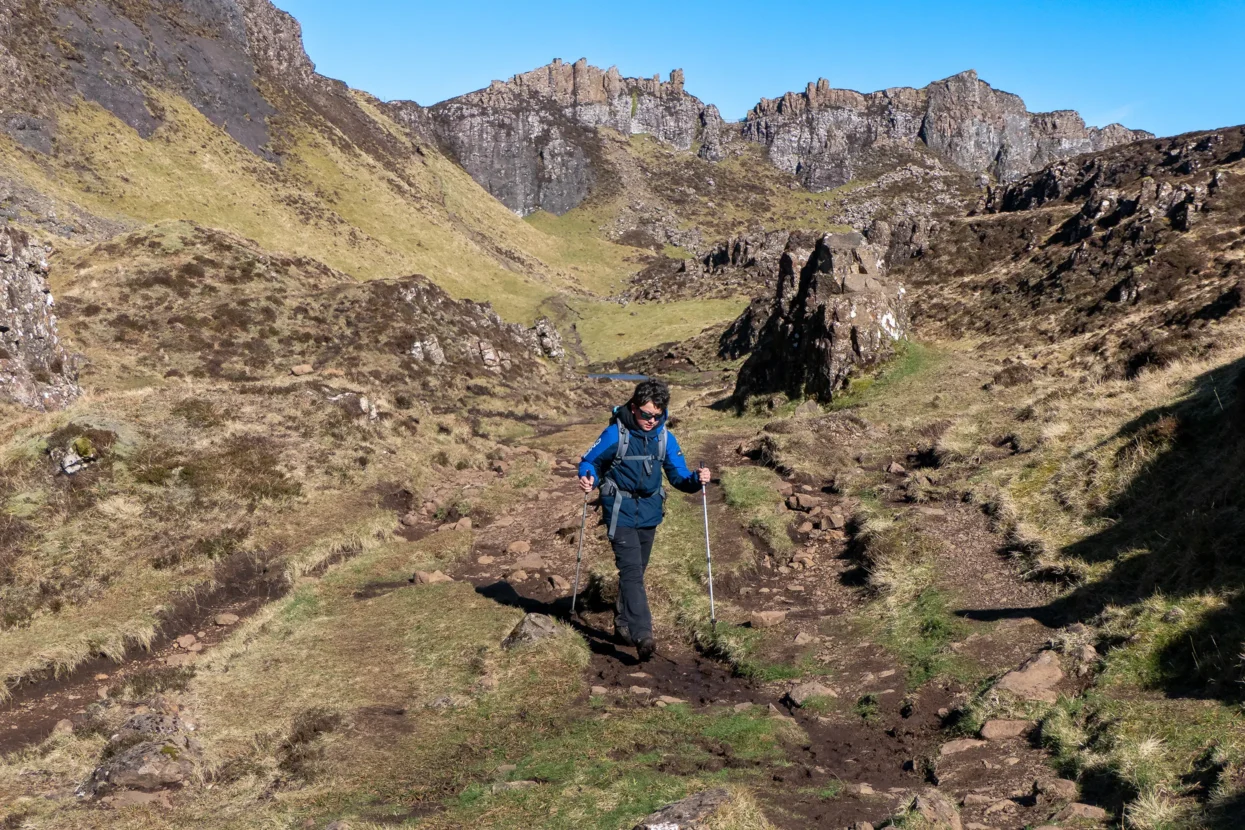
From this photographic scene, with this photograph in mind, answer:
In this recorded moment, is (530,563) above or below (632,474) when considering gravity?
below

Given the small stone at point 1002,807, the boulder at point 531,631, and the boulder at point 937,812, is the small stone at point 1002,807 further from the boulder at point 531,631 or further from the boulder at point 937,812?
the boulder at point 531,631

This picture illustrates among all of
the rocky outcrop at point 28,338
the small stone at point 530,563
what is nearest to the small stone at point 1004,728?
the small stone at point 530,563

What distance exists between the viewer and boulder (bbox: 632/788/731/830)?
5.89 meters

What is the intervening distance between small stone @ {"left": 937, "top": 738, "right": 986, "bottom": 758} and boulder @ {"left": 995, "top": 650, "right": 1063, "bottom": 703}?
888mm

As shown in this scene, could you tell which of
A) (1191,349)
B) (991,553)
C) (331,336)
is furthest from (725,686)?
(331,336)

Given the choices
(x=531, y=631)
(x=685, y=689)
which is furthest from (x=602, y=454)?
(x=685, y=689)

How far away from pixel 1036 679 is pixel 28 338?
32.2 m

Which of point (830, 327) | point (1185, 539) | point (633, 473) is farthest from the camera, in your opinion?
point (830, 327)

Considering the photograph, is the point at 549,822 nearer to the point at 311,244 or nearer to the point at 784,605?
the point at 784,605

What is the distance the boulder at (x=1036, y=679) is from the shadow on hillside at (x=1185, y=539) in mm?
1004

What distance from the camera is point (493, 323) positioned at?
53406 millimetres

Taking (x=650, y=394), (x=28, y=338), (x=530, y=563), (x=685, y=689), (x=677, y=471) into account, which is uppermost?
(x=28, y=338)

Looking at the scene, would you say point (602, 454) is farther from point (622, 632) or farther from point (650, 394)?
point (622, 632)

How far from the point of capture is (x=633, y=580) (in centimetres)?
1076
